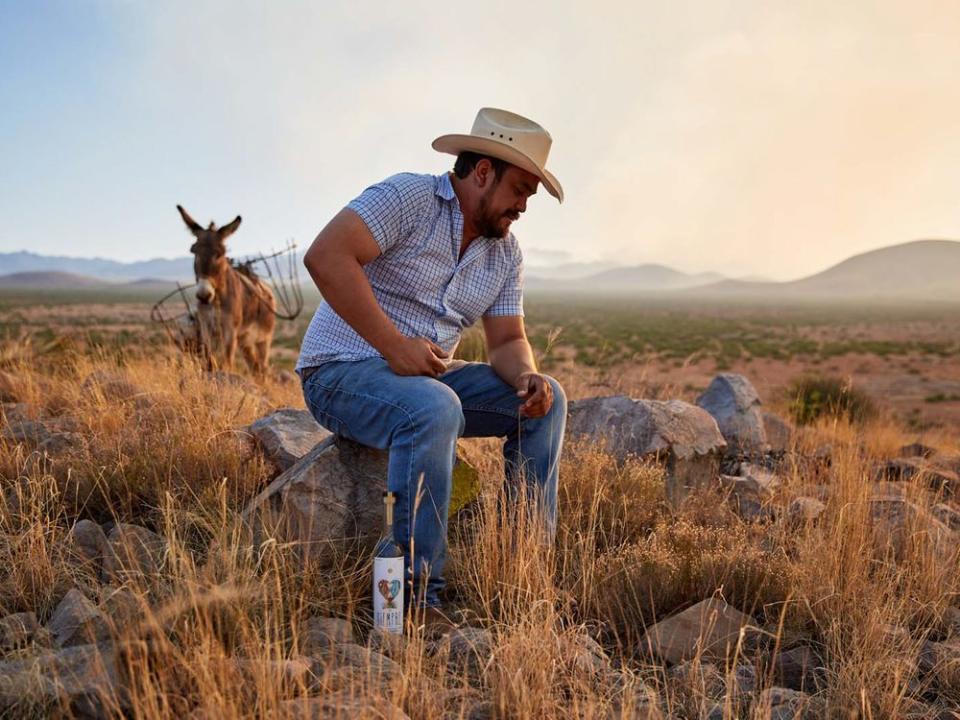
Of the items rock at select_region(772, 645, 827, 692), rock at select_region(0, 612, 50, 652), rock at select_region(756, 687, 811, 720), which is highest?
rock at select_region(0, 612, 50, 652)

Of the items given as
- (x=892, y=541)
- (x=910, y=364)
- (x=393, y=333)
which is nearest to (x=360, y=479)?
(x=393, y=333)

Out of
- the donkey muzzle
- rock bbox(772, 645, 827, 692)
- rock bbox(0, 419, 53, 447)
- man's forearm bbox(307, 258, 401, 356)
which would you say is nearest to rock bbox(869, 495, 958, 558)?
rock bbox(772, 645, 827, 692)

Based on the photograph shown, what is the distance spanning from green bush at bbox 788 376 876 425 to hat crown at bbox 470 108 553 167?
816 cm

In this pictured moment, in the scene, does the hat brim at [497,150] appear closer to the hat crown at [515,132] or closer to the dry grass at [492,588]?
the hat crown at [515,132]

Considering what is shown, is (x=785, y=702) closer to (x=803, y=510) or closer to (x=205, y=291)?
(x=803, y=510)

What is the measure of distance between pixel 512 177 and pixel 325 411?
4.25 feet

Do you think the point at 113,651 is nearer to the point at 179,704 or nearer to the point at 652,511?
the point at 179,704

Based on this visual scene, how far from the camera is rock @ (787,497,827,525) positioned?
177 inches

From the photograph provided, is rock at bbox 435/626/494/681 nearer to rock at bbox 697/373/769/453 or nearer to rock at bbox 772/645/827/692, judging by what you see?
rock at bbox 772/645/827/692

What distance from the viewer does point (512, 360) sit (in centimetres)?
382

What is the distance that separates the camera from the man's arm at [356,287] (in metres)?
3.22

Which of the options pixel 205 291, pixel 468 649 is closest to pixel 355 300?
pixel 468 649

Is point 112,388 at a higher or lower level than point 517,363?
lower

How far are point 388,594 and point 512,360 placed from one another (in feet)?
4.45
